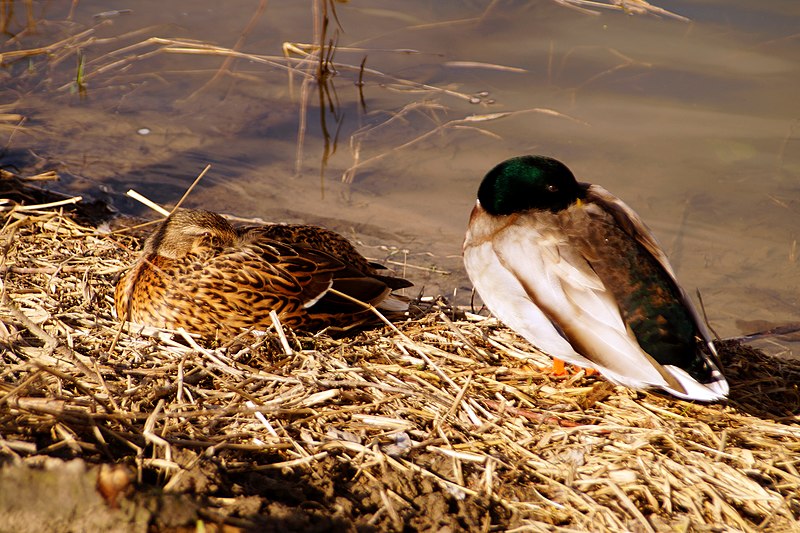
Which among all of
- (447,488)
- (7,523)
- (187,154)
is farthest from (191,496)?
(187,154)

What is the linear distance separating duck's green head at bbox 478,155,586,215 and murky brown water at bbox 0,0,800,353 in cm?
179

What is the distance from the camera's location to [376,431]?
3.00 m

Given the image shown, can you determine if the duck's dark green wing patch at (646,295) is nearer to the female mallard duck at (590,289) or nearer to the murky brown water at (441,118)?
the female mallard duck at (590,289)

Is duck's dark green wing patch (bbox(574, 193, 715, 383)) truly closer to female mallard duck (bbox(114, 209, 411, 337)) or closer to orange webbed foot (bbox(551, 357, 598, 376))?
orange webbed foot (bbox(551, 357, 598, 376))

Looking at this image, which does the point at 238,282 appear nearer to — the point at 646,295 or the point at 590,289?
the point at 590,289

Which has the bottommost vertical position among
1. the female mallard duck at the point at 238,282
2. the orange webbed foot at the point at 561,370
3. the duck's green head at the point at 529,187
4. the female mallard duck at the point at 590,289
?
the orange webbed foot at the point at 561,370

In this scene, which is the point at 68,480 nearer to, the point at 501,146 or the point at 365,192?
the point at 365,192

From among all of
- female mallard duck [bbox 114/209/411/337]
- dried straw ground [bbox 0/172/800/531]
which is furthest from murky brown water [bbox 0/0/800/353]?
dried straw ground [bbox 0/172/800/531]

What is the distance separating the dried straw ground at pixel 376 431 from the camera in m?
2.46

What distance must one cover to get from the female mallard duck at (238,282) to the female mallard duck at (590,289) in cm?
67

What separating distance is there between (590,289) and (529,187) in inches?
23.7

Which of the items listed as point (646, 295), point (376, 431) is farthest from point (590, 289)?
point (376, 431)

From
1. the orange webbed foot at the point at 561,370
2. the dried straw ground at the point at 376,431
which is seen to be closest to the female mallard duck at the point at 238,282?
the dried straw ground at the point at 376,431

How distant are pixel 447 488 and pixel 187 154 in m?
4.55
